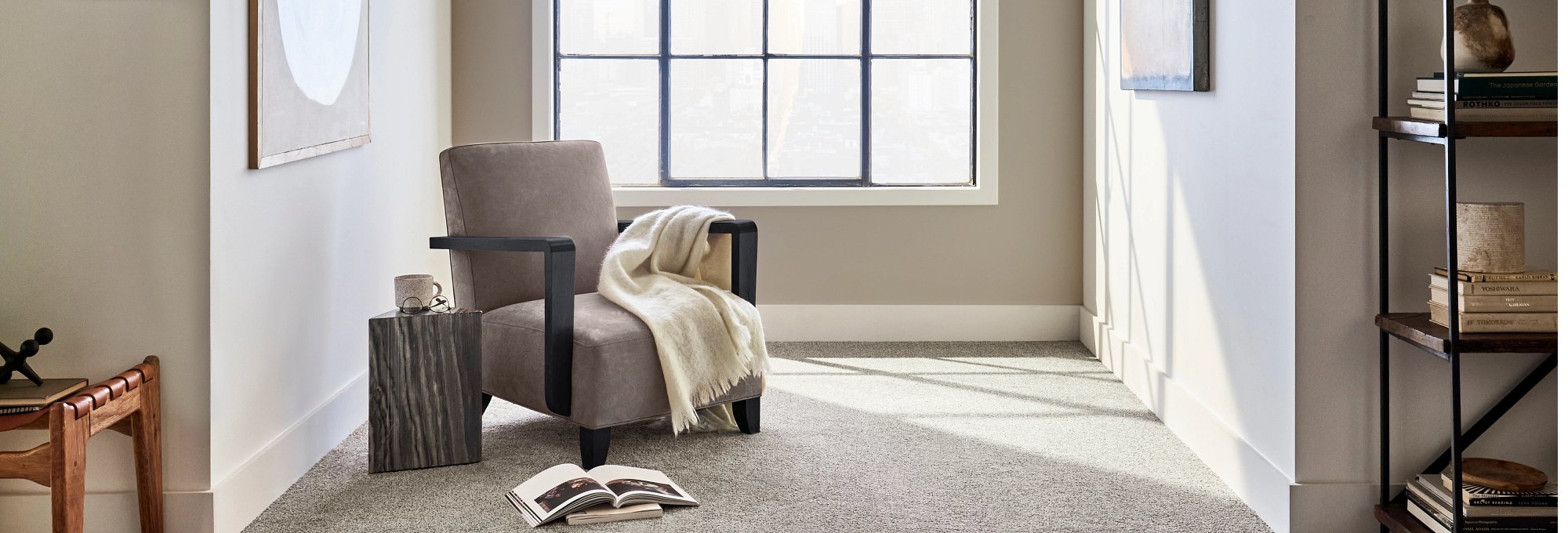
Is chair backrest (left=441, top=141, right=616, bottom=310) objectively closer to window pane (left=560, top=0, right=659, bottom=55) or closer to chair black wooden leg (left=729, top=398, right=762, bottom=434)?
chair black wooden leg (left=729, top=398, right=762, bottom=434)

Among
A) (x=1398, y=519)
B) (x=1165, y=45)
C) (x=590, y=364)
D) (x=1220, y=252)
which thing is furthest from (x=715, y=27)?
(x=1398, y=519)

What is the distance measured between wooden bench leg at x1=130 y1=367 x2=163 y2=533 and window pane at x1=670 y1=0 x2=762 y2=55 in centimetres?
298

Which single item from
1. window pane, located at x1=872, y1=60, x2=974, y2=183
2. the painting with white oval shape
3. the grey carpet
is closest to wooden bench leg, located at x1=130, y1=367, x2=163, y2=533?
the grey carpet

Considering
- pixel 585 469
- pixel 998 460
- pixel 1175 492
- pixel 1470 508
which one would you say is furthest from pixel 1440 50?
pixel 585 469

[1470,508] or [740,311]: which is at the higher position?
[740,311]

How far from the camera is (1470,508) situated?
93.9 inches

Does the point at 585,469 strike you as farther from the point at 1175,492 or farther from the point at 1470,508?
the point at 1470,508

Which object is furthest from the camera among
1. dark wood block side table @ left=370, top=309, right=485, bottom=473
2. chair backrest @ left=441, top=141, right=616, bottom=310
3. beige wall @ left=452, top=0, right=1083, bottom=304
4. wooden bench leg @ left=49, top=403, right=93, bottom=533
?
beige wall @ left=452, top=0, right=1083, bottom=304

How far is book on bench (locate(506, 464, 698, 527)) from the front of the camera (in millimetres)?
2816

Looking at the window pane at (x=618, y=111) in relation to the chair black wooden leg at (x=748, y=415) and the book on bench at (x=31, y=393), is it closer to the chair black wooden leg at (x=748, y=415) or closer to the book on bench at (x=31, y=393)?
the chair black wooden leg at (x=748, y=415)

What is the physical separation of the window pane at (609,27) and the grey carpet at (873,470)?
5.39 ft

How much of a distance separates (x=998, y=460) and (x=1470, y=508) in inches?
46.9

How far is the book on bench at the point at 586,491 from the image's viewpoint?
2.82 m

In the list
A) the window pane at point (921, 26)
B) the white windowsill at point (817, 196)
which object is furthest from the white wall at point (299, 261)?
the window pane at point (921, 26)
